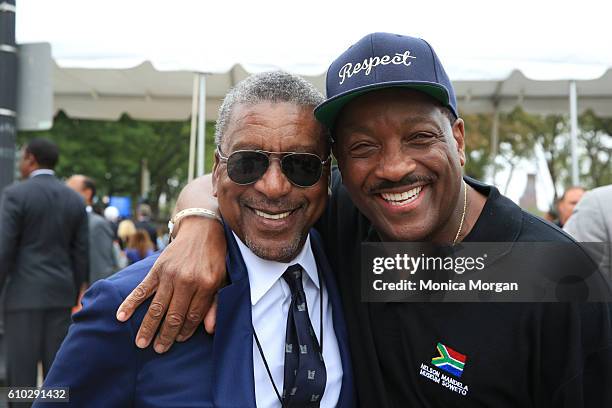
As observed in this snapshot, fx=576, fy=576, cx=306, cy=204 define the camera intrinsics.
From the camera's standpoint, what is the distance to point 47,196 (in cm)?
530

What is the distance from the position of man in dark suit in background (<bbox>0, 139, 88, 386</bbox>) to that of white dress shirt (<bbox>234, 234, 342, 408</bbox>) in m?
3.71

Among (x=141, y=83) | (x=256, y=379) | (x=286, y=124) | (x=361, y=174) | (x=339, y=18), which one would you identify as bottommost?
(x=256, y=379)

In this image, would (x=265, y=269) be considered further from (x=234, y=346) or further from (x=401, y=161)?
(x=401, y=161)

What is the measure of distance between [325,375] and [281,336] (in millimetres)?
201

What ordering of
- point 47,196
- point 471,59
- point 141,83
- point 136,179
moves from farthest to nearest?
point 136,179 < point 141,83 < point 471,59 < point 47,196

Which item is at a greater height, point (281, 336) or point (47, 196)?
point (47, 196)

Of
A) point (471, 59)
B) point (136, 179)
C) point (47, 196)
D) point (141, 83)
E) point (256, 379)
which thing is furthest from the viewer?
point (136, 179)

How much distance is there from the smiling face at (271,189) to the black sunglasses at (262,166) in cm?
2

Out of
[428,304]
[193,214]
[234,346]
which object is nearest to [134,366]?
[234,346]

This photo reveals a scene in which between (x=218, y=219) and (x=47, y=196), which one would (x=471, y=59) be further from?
(x=218, y=219)

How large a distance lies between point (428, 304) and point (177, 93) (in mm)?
7883

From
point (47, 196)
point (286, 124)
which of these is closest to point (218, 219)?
point (286, 124)

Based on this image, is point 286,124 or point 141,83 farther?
point 141,83

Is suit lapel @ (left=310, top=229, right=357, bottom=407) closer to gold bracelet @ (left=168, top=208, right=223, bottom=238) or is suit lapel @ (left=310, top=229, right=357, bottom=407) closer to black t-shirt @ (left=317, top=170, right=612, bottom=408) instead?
black t-shirt @ (left=317, top=170, right=612, bottom=408)
